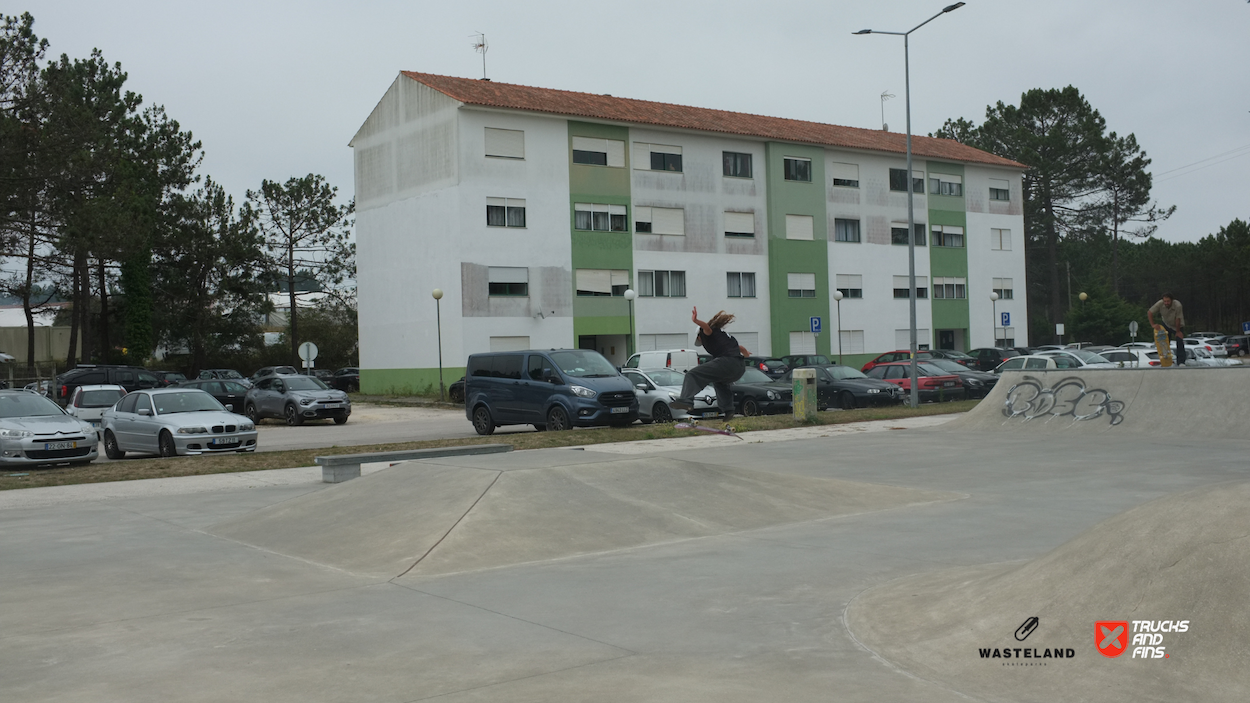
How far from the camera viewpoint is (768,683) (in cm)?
491

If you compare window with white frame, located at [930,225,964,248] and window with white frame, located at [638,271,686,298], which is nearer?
window with white frame, located at [638,271,686,298]

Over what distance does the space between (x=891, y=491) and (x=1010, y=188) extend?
54.9 m

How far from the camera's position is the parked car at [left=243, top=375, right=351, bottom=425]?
107 feet

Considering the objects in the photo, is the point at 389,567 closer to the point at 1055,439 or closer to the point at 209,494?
the point at 209,494

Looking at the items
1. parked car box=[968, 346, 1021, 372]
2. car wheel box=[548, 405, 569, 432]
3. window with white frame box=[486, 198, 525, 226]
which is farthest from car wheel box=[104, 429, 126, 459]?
parked car box=[968, 346, 1021, 372]

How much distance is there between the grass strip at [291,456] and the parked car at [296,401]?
40.2ft

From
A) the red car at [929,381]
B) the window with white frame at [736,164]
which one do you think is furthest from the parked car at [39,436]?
the window with white frame at [736,164]

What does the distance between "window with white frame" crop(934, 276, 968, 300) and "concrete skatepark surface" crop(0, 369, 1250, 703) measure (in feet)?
148

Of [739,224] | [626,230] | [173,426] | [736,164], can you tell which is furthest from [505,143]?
[173,426]

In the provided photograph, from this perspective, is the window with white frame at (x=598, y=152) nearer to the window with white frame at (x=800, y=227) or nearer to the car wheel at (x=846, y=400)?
the window with white frame at (x=800, y=227)

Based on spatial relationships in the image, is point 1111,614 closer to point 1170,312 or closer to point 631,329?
point 1170,312

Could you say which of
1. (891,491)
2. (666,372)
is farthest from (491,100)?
(891,491)

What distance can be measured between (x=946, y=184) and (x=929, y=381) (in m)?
29.9

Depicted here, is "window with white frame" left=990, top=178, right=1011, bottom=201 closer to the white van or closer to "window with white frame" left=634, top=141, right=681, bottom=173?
"window with white frame" left=634, top=141, right=681, bottom=173
